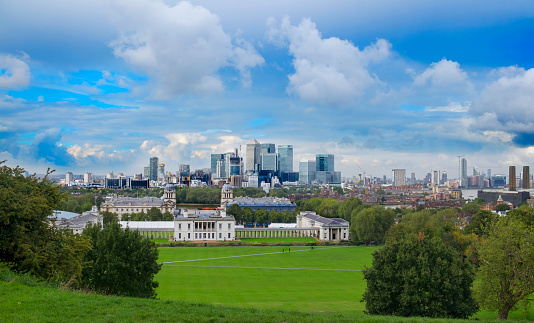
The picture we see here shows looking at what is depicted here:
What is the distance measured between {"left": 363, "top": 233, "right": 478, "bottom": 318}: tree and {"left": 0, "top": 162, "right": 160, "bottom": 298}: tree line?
1378 cm

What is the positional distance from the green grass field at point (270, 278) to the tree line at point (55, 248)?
16.0ft

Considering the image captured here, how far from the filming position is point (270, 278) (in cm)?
4428

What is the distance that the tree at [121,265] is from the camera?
28062 millimetres

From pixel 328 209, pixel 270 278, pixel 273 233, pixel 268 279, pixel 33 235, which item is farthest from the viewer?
pixel 328 209

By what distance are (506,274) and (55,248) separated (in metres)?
25.1

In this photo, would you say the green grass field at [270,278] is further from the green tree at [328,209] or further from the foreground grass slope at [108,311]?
the green tree at [328,209]

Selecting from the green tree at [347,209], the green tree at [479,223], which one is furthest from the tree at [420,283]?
the green tree at [347,209]

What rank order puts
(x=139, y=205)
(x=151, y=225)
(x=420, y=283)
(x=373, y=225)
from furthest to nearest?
(x=139, y=205) < (x=151, y=225) < (x=373, y=225) < (x=420, y=283)

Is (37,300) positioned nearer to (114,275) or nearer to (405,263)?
(114,275)

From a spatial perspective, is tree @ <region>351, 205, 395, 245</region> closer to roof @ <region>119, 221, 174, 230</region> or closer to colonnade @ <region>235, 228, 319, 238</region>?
colonnade @ <region>235, 228, 319, 238</region>

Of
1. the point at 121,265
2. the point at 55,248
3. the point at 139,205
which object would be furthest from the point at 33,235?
the point at 139,205

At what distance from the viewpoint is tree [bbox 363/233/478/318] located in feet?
83.7

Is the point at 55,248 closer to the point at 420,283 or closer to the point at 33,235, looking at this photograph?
the point at 33,235

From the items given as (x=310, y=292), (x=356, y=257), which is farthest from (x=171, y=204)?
(x=310, y=292)
